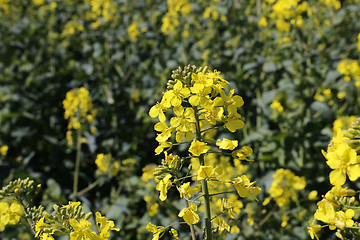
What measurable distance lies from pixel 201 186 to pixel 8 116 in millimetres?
4007

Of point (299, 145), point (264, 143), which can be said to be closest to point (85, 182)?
point (264, 143)

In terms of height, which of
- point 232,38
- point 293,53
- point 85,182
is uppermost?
point 232,38

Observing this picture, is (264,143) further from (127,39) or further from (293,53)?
(127,39)

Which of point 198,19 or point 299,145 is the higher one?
point 198,19

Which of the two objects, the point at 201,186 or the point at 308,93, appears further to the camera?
the point at 308,93

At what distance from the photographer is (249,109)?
4566mm

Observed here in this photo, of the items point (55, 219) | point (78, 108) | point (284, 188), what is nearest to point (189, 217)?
point (55, 219)

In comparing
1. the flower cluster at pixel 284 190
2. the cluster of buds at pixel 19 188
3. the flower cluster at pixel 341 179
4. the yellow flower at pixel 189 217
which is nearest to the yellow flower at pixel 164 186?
the yellow flower at pixel 189 217

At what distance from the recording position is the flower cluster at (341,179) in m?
1.24

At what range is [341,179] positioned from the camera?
1250 mm

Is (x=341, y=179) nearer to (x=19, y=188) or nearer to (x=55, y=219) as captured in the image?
(x=55, y=219)

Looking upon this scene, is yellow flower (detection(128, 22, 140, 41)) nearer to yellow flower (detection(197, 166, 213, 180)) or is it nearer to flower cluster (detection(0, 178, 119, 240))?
flower cluster (detection(0, 178, 119, 240))

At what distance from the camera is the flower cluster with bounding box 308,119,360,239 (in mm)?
1239

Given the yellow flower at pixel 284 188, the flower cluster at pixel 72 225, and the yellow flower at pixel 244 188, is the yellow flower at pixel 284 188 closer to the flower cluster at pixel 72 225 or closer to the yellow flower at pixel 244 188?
A: the yellow flower at pixel 244 188
